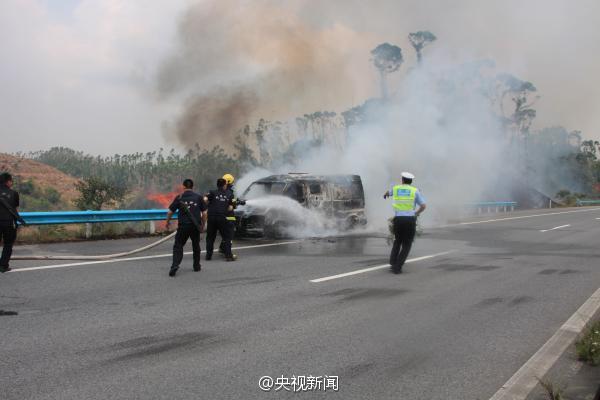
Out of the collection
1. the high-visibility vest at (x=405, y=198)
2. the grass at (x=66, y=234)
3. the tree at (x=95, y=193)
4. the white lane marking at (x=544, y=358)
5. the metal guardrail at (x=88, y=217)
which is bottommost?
the white lane marking at (x=544, y=358)

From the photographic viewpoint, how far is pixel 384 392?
3961 millimetres

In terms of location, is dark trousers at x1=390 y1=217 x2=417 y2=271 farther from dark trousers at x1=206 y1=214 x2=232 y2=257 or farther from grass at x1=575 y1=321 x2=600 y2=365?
grass at x1=575 y1=321 x2=600 y2=365

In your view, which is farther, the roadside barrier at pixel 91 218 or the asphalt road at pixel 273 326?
the roadside barrier at pixel 91 218

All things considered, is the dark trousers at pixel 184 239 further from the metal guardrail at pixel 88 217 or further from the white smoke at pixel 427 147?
the white smoke at pixel 427 147

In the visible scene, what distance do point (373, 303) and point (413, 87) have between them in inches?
710

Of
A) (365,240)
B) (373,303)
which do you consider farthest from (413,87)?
(373,303)

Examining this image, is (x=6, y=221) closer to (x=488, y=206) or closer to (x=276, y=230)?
(x=276, y=230)

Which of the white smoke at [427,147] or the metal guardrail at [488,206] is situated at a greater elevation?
the white smoke at [427,147]

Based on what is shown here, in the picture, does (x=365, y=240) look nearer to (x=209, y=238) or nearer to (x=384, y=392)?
(x=209, y=238)

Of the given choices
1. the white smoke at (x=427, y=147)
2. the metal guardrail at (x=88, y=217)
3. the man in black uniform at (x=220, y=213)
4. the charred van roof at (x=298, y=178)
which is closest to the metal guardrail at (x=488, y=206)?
the white smoke at (x=427, y=147)

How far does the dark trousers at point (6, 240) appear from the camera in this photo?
8648 millimetres

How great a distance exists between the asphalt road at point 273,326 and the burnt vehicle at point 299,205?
3396 mm

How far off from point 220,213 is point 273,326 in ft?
15.6

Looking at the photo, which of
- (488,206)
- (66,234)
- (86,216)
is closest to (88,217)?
(86,216)
